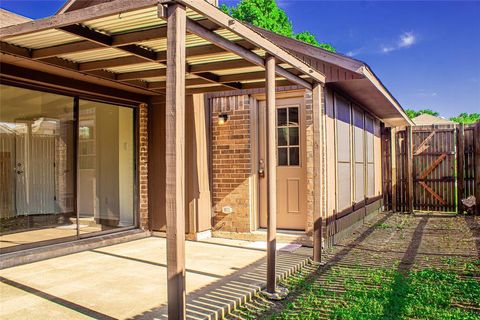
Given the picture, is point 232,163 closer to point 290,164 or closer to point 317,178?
point 290,164

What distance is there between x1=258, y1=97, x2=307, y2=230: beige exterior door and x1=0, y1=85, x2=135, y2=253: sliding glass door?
258 centimetres

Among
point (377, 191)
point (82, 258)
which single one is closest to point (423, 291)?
point (82, 258)

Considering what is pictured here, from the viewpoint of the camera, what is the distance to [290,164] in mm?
6746

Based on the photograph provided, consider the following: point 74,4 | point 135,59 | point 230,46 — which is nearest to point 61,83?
point 135,59

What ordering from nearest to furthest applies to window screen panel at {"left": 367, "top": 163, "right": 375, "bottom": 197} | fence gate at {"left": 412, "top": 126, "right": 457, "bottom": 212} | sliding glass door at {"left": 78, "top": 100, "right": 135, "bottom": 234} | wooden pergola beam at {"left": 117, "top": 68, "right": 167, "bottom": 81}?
wooden pergola beam at {"left": 117, "top": 68, "right": 167, "bottom": 81}
sliding glass door at {"left": 78, "top": 100, "right": 135, "bottom": 234}
window screen panel at {"left": 367, "top": 163, "right": 375, "bottom": 197}
fence gate at {"left": 412, "top": 126, "right": 457, "bottom": 212}

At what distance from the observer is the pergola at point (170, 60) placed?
2.78 metres

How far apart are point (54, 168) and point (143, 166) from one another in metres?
1.46

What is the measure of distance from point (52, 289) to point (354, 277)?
323cm

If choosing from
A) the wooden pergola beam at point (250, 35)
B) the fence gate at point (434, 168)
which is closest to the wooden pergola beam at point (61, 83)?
the wooden pergola beam at point (250, 35)

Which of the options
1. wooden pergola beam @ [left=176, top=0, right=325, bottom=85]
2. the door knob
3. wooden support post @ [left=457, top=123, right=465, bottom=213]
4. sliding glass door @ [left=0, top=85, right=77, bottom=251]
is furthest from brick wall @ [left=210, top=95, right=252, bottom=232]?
wooden support post @ [left=457, top=123, right=465, bottom=213]

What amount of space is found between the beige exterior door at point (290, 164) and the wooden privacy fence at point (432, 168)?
5.60 meters

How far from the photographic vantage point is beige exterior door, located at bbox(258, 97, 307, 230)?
21.7ft

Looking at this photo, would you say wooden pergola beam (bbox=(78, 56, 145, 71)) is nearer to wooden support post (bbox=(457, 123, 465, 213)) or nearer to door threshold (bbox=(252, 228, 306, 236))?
door threshold (bbox=(252, 228, 306, 236))

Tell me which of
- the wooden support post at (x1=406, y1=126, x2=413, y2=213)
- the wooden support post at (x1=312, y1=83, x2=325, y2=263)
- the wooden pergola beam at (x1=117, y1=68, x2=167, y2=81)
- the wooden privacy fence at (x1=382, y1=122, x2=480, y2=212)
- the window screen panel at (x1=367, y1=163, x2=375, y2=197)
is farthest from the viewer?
the wooden support post at (x1=406, y1=126, x2=413, y2=213)
